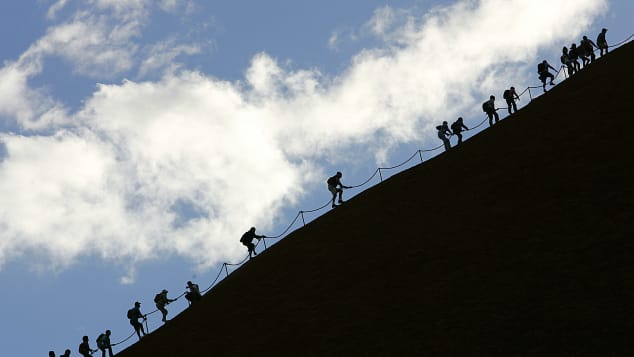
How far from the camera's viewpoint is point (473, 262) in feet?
82.3

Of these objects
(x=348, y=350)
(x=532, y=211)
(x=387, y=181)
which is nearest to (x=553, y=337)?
(x=348, y=350)

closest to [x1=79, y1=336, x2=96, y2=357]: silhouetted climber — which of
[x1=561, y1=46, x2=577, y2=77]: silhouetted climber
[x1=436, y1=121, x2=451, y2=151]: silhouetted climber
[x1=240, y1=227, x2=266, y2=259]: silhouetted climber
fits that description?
[x1=240, y1=227, x2=266, y2=259]: silhouetted climber

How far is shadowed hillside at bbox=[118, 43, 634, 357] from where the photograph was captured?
2102 cm

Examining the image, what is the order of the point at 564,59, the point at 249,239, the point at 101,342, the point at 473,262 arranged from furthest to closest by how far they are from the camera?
1. the point at 564,59
2. the point at 249,239
3. the point at 101,342
4. the point at 473,262

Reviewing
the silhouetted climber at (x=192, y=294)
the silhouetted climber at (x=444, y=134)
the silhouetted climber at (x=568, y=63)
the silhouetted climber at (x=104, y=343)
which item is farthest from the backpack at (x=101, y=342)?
the silhouetted climber at (x=568, y=63)

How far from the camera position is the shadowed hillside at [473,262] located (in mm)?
21016

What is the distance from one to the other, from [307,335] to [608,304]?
9.04 metres

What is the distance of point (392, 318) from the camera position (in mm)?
23562

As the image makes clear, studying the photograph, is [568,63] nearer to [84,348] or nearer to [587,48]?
[587,48]

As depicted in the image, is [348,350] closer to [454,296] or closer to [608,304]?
[454,296]

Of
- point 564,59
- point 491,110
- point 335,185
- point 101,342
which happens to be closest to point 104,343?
point 101,342

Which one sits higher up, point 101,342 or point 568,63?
point 568,63

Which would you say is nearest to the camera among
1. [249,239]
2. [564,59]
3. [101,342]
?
[101,342]

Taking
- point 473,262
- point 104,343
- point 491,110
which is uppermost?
point 491,110
